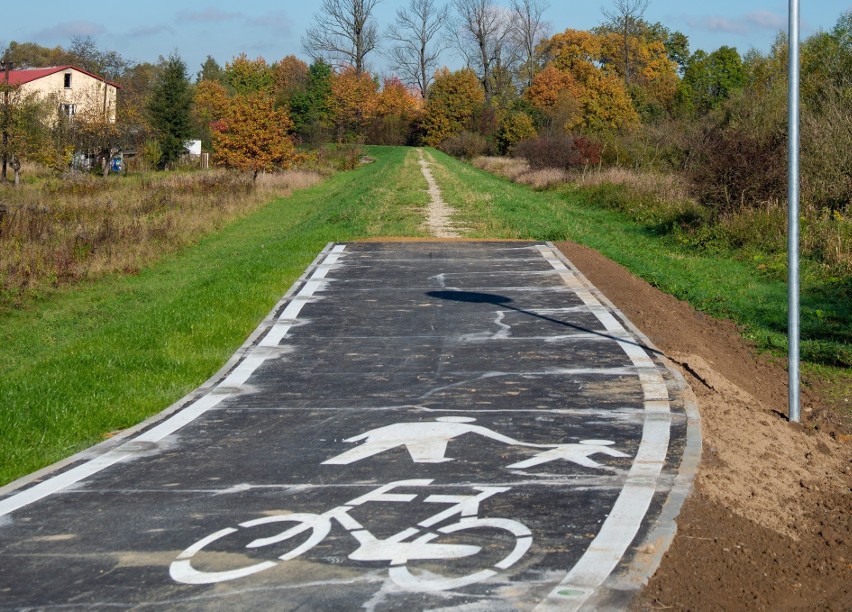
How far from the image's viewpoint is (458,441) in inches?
297

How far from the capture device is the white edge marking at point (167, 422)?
6594mm

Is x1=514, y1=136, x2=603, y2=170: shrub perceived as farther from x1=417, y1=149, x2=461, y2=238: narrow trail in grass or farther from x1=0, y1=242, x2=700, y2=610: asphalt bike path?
x1=0, y1=242, x2=700, y2=610: asphalt bike path

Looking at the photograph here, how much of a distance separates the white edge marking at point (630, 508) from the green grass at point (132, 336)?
12.9 ft

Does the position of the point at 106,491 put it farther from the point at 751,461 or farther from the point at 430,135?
the point at 430,135

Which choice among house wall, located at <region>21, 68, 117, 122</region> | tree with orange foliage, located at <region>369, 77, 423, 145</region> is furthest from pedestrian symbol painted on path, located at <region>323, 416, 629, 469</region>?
tree with orange foliage, located at <region>369, 77, 423, 145</region>

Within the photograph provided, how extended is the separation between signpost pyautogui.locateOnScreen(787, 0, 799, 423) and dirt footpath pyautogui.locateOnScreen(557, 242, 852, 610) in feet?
1.16

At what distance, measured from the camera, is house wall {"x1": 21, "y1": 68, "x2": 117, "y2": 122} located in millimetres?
63562

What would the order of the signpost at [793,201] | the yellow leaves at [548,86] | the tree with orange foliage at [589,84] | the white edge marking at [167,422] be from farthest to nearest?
the yellow leaves at [548,86] → the tree with orange foliage at [589,84] → the signpost at [793,201] → the white edge marking at [167,422]

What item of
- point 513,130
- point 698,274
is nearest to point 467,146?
point 513,130

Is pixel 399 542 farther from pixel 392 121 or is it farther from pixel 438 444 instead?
pixel 392 121

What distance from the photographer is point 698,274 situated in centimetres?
1778

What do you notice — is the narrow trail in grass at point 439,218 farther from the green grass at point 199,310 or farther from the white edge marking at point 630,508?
the white edge marking at point 630,508

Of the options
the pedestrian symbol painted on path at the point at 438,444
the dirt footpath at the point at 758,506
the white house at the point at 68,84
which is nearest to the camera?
the dirt footpath at the point at 758,506

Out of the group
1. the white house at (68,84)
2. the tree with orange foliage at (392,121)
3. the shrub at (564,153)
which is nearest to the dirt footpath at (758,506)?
the shrub at (564,153)
